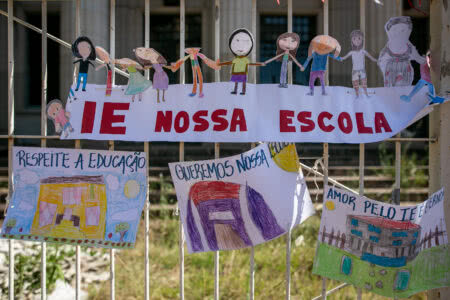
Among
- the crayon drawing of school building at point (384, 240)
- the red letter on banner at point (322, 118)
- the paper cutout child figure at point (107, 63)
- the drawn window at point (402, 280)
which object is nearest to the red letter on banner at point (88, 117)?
the paper cutout child figure at point (107, 63)

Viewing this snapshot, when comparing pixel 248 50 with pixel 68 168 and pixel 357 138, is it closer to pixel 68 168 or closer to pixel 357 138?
pixel 357 138

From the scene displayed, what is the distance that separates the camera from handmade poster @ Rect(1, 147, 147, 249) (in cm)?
227

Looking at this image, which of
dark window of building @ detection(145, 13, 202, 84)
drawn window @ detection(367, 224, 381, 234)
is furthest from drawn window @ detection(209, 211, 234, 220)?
dark window of building @ detection(145, 13, 202, 84)

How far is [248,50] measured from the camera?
7.14 ft

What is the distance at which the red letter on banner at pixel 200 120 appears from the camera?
87.3 inches

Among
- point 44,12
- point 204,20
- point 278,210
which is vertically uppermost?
point 204,20

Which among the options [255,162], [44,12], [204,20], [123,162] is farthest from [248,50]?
[204,20]

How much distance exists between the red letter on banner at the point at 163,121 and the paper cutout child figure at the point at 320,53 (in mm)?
757

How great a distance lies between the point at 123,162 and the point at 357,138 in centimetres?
124

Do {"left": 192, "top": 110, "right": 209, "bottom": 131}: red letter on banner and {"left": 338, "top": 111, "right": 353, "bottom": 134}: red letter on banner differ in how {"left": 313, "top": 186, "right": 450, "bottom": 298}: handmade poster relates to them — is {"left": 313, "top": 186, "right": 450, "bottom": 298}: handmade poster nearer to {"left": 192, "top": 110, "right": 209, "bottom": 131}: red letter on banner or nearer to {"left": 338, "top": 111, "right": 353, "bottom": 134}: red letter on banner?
{"left": 338, "top": 111, "right": 353, "bottom": 134}: red letter on banner

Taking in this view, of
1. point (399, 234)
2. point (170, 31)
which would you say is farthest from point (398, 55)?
point (170, 31)

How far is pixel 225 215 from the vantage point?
2.28m

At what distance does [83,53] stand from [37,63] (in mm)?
8157

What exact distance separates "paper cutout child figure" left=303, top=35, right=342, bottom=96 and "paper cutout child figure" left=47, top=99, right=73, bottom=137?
4.21 ft
